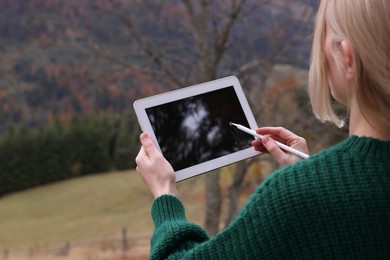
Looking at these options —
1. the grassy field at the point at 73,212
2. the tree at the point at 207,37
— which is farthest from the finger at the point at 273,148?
the grassy field at the point at 73,212

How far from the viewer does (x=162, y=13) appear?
653 cm

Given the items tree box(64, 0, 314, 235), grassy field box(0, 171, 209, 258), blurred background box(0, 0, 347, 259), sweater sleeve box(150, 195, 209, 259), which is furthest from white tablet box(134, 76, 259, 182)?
grassy field box(0, 171, 209, 258)

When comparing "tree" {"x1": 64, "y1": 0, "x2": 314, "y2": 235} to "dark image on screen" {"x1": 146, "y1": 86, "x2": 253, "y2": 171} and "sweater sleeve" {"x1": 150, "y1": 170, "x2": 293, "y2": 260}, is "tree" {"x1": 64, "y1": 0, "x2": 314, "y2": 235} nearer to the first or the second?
"dark image on screen" {"x1": 146, "y1": 86, "x2": 253, "y2": 171}

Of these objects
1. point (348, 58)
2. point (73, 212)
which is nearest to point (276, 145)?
point (348, 58)

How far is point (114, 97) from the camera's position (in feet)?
95.2

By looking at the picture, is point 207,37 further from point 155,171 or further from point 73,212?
point 73,212

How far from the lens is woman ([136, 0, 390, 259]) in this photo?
2.20 feet

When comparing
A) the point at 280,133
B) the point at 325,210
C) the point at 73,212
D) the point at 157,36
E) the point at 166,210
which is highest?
the point at 73,212

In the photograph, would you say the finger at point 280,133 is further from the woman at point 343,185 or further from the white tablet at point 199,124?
the woman at point 343,185

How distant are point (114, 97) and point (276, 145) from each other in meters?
28.5

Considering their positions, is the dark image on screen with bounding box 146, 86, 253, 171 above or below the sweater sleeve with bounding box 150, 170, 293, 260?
above

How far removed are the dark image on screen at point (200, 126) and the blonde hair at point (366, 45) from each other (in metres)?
0.32

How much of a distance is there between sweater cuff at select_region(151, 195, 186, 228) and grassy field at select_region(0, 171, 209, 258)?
16.4m

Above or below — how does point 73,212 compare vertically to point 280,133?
above
